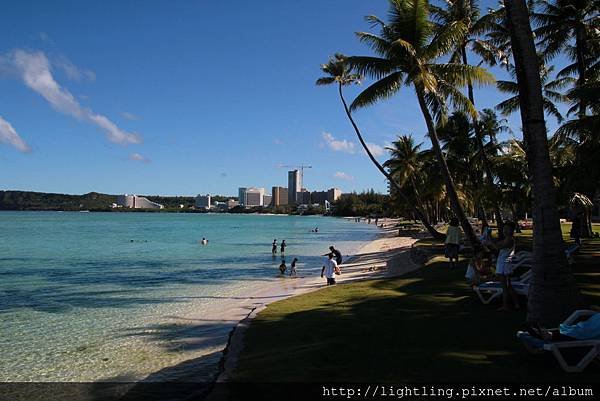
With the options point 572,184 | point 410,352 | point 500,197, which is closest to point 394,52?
point 572,184

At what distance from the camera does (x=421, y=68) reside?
16.5 metres

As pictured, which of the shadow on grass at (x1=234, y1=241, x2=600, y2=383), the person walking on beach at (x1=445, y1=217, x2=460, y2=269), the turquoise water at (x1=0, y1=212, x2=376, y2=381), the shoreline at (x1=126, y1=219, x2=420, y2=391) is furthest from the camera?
the person walking on beach at (x1=445, y1=217, x2=460, y2=269)

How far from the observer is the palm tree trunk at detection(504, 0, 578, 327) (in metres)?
6.38

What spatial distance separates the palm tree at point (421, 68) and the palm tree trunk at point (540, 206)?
9.41 metres

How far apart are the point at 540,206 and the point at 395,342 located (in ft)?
9.28

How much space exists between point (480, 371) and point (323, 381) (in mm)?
1816

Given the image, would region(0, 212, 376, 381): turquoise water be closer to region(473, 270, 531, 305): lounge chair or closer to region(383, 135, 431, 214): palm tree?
region(473, 270, 531, 305): lounge chair

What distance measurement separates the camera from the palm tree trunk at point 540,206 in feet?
20.9

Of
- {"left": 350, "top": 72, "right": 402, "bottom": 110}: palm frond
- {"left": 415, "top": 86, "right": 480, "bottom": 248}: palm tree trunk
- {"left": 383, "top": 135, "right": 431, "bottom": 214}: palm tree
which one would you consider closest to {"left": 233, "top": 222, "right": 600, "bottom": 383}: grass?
{"left": 415, "top": 86, "right": 480, "bottom": 248}: palm tree trunk

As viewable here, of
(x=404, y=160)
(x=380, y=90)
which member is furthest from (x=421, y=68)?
(x=404, y=160)

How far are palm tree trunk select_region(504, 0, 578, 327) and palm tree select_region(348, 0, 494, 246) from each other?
941 centimetres

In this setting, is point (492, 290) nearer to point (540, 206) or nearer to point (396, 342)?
point (540, 206)

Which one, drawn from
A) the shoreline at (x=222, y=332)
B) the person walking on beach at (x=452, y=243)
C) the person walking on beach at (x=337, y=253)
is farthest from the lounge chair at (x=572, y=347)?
the person walking on beach at (x=337, y=253)

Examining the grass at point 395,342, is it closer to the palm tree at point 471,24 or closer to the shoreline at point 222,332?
the shoreline at point 222,332
